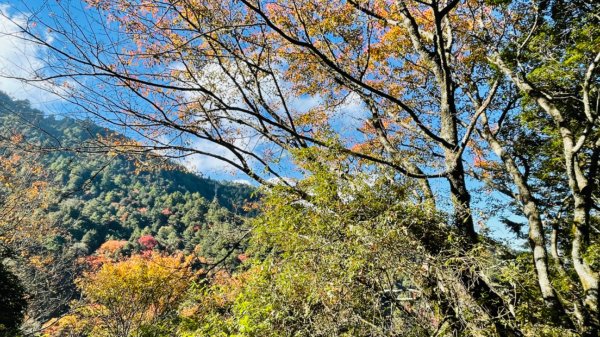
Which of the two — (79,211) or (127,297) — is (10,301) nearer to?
(127,297)

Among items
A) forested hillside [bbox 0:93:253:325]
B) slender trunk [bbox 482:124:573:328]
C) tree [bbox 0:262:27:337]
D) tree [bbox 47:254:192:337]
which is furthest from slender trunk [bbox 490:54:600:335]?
tree [bbox 0:262:27:337]

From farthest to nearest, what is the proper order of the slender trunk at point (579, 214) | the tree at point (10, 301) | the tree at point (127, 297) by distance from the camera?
the tree at point (127, 297) < the tree at point (10, 301) < the slender trunk at point (579, 214)

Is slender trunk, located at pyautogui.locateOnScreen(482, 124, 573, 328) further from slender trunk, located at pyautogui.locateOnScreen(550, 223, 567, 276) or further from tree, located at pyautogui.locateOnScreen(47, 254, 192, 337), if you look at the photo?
tree, located at pyautogui.locateOnScreen(47, 254, 192, 337)

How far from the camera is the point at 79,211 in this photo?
158 feet

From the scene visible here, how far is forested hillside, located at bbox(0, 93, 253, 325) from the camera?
483 centimetres

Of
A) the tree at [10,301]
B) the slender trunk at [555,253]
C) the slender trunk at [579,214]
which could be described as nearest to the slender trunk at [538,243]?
the slender trunk at [579,214]

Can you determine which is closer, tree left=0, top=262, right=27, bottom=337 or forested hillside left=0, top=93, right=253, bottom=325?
forested hillside left=0, top=93, right=253, bottom=325

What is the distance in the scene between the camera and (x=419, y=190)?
4.65m

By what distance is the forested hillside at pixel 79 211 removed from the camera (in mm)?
4828

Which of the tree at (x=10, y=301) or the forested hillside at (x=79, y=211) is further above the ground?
the forested hillside at (x=79, y=211)

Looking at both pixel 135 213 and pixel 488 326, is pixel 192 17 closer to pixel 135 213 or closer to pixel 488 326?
pixel 488 326

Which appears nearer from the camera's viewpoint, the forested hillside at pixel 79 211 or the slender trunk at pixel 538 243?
the slender trunk at pixel 538 243

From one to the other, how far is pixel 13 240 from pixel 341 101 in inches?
687

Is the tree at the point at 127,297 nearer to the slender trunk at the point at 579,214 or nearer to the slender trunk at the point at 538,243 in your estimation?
the slender trunk at the point at 538,243
